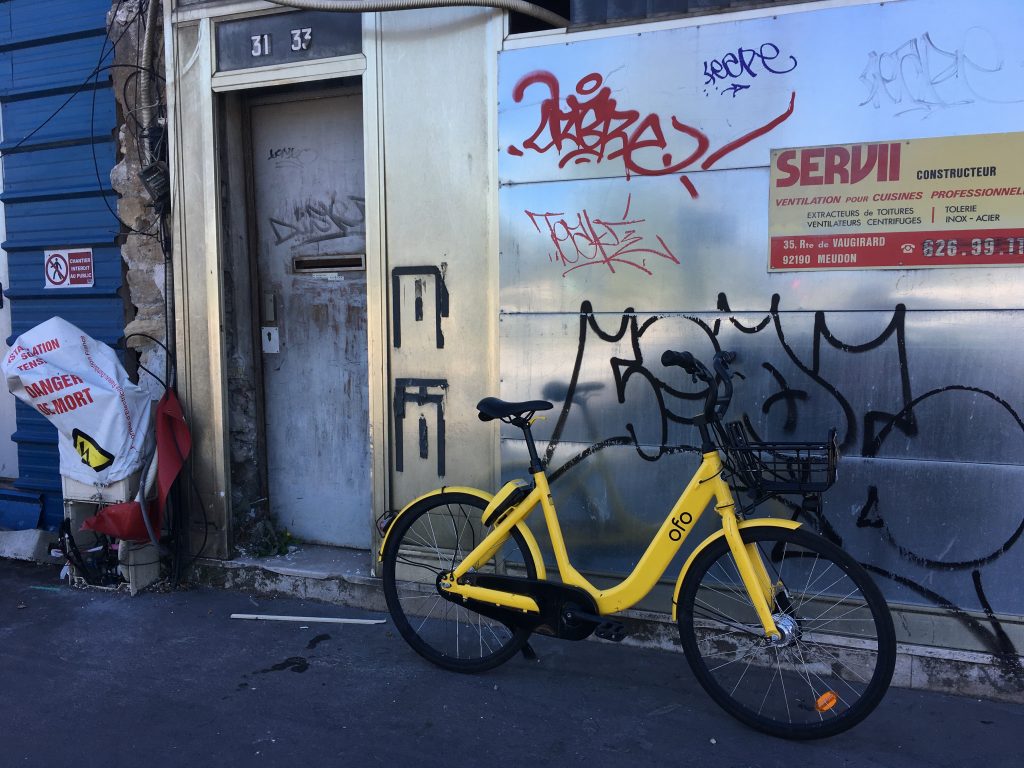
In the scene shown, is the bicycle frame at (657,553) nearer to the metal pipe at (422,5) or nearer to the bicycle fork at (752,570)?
the bicycle fork at (752,570)

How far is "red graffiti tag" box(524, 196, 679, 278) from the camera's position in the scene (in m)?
3.88

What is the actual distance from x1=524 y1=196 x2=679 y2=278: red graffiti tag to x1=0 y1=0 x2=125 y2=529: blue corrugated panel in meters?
2.94

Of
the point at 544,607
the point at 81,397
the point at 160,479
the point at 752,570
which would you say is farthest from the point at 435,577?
the point at 81,397

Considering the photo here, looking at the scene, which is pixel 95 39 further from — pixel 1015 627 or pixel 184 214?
pixel 1015 627

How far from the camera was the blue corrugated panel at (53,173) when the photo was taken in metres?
5.12

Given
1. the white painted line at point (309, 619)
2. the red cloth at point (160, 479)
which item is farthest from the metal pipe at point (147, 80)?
the white painted line at point (309, 619)

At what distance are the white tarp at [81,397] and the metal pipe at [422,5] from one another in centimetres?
222

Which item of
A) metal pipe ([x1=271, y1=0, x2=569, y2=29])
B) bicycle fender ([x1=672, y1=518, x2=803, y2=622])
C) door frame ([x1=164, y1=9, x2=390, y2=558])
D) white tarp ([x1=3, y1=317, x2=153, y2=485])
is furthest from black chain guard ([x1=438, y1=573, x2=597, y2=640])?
metal pipe ([x1=271, y1=0, x2=569, y2=29])

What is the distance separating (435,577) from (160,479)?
1694mm

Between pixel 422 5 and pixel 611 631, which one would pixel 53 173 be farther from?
pixel 611 631

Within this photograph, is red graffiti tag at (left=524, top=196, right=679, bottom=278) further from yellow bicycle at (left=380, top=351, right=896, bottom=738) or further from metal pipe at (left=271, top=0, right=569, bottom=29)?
metal pipe at (left=271, top=0, right=569, bottom=29)

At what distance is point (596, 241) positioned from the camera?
396cm

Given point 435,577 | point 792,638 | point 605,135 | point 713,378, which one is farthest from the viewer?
point 435,577

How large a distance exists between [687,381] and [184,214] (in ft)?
10.3
